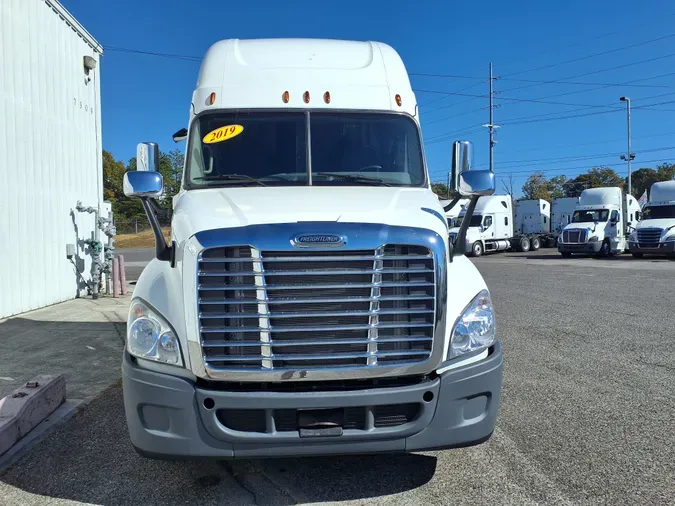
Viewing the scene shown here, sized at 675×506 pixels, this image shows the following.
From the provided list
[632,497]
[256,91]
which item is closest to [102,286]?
[256,91]

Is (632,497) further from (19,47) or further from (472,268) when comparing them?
(19,47)

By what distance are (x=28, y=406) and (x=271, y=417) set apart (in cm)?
267

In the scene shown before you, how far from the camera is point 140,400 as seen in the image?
3164 millimetres

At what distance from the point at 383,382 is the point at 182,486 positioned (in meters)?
1.53

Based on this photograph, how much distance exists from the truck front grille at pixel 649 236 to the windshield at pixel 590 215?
3049 mm

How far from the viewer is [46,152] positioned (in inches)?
432

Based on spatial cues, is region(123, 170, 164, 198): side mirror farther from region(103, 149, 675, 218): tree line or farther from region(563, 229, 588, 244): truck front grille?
region(103, 149, 675, 218): tree line

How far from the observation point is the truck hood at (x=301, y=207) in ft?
10.9

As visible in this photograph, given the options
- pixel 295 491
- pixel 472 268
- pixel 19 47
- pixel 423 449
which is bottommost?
pixel 295 491

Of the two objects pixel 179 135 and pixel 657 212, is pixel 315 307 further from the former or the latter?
pixel 657 212

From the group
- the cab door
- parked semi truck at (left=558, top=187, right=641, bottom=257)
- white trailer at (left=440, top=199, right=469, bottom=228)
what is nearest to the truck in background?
parked semi truck at (left=558, top=187, right=641, bottom=257)

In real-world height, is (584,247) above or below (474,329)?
below

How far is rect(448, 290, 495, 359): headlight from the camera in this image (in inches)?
131

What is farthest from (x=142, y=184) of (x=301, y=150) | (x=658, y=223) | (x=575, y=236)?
(x=575, y=236)
